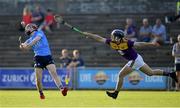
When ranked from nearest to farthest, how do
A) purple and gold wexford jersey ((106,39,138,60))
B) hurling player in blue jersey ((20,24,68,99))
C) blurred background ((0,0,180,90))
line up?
purple and gold wexford jersey ((106,39,138,60)) < hurling player in blue jersey ((20,24,68,99)) < blurred background ((0,0,180,90))

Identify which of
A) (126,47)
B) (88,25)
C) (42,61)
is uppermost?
(126,47)

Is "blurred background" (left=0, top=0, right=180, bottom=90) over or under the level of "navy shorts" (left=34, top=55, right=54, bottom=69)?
under

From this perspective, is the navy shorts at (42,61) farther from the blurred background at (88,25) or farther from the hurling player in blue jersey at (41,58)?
the blurred background at (88,25)

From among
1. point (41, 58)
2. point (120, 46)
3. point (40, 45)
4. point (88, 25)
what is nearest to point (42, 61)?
point (41, 58)

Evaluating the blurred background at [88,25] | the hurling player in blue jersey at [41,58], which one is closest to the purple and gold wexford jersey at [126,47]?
the hurling player in blue jersey at [41,58]

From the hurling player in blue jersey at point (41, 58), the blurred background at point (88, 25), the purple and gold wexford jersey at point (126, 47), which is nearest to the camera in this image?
the purple and gold wexford jersey at point (126, 47)

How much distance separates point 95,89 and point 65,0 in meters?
8.10

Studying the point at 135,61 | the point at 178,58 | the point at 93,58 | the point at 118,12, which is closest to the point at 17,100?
the point at 135,61

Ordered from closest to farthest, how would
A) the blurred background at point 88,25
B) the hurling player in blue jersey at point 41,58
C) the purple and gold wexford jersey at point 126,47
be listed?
the purple and gold wexford jersey at point 126,47 < the hurling player in blue jersey at point 41,58 < the blurred background at point 88,25

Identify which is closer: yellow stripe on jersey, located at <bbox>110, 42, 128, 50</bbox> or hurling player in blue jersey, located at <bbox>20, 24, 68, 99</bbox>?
yellow stripe on jersey, located at <bbox>110, 42, 128, 50</bbox>

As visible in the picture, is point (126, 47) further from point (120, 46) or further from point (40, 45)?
point (40, 45)

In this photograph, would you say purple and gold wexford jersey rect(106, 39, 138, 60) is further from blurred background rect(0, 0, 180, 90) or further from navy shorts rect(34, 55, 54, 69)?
blurred background rect(0, 0, 180, 90)

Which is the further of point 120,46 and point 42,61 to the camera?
point 42,61

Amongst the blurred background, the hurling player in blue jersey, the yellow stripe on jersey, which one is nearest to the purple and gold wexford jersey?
the yellow stripe on jersey
